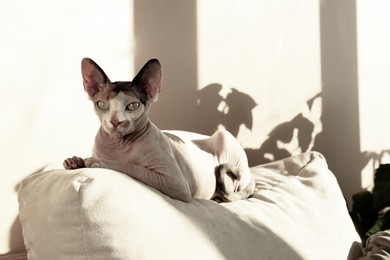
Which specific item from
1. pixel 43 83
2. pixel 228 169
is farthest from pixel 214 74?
pixel 43 83

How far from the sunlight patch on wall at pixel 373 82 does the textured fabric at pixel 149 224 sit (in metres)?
0.97

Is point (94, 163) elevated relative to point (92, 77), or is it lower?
lower

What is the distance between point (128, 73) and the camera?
1.66 m

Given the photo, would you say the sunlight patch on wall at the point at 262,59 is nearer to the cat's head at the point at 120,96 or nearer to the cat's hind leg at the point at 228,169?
the cat's hind leg at the point at 228,169

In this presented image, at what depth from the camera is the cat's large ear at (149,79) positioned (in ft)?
4.04

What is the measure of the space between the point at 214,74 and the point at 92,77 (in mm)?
753

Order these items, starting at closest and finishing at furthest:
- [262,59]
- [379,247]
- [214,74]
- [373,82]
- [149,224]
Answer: [149,224], [379,247], [214,74], [262,59], [373,82]

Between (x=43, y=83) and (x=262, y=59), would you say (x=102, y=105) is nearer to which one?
(x=43, y=83)

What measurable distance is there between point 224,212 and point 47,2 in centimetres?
73

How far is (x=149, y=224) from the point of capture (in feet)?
3.46

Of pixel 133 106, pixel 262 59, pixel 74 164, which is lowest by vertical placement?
pixel 74 164

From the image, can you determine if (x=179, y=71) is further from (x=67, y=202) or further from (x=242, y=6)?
(x=67, y=202)

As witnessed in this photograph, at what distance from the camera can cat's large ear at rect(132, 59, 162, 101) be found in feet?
4.04

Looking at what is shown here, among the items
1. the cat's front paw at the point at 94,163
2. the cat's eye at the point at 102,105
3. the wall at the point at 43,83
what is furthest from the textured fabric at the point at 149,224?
the wall at the point at 43,83
